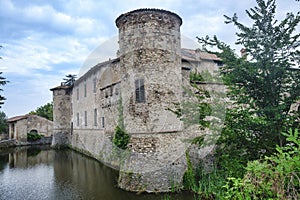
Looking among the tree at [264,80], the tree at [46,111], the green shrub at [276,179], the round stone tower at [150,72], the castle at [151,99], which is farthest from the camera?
A: the tree at [46,111]

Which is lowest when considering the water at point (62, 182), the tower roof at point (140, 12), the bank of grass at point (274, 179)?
the water at point (62, 182)

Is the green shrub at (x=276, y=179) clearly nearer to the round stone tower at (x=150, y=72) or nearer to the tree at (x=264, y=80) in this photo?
the tree at (x=264, y=80)

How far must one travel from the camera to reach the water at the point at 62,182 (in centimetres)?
927

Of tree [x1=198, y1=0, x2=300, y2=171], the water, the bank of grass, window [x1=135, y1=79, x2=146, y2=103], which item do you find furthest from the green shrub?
window [x1=135, y1=79, x2=146, y2=103]

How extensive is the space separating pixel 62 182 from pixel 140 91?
6.05 meters

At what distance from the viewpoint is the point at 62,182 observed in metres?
11.6

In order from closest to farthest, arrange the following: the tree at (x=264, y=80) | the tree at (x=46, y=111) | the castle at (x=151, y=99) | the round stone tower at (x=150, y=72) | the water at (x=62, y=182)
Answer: the tree at (x=264, y=80) → the water at (x=62, y=182) → the castle at (x=151, y=99) → the round stone tower at (x=150, y=72) → the tree at (x=46, y=111)

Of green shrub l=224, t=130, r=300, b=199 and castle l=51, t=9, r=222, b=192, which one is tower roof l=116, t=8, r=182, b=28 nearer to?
castle l=51, t=9, r=222, b=192

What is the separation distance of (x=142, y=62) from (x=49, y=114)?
34.0m

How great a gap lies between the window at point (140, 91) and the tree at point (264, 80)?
155 inches

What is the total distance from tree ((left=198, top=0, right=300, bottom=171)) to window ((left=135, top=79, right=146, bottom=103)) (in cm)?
394

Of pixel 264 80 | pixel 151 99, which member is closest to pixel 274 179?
pixel 264 80

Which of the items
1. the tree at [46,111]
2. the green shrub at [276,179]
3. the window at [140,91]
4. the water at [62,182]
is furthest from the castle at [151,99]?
the tree at [46,111]

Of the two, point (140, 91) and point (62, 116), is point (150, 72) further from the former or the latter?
point (62, 116)
